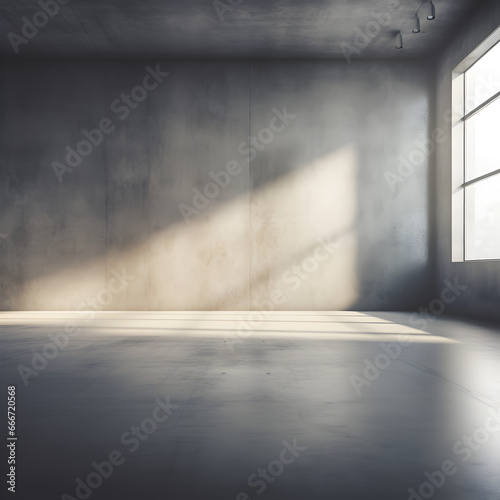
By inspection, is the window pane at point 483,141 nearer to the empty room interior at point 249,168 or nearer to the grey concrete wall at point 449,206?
the empty room interior at point 249,168

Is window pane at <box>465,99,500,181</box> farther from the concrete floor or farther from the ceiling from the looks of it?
the concrete floor

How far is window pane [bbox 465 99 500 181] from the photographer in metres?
7.97

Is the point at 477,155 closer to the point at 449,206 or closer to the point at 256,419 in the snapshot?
the point at 449,206

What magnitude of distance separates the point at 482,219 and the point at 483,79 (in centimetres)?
227

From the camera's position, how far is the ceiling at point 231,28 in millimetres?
8008

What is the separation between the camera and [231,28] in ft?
28.7

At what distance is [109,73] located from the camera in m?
10.0

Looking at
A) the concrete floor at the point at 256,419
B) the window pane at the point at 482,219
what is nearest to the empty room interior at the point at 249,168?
the window pane at the point at 482,219

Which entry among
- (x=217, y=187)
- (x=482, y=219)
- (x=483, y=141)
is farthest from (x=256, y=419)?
(x=217, y=187)

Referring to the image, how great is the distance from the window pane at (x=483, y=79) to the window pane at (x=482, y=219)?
4.33 feet

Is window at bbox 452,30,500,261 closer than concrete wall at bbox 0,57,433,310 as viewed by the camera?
Yes

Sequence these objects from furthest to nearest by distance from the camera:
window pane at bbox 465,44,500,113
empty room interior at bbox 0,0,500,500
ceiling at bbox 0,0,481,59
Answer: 1. empty room interior at bbox 0,0,500,500
2. ceiling at bbox 0,0,481,59
3. window pane at bbox 465,44,500,113

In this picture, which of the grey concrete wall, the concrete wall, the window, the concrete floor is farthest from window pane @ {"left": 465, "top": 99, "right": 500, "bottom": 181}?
the concrete floor

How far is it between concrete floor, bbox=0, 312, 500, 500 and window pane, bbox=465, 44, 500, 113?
15.4 ft
